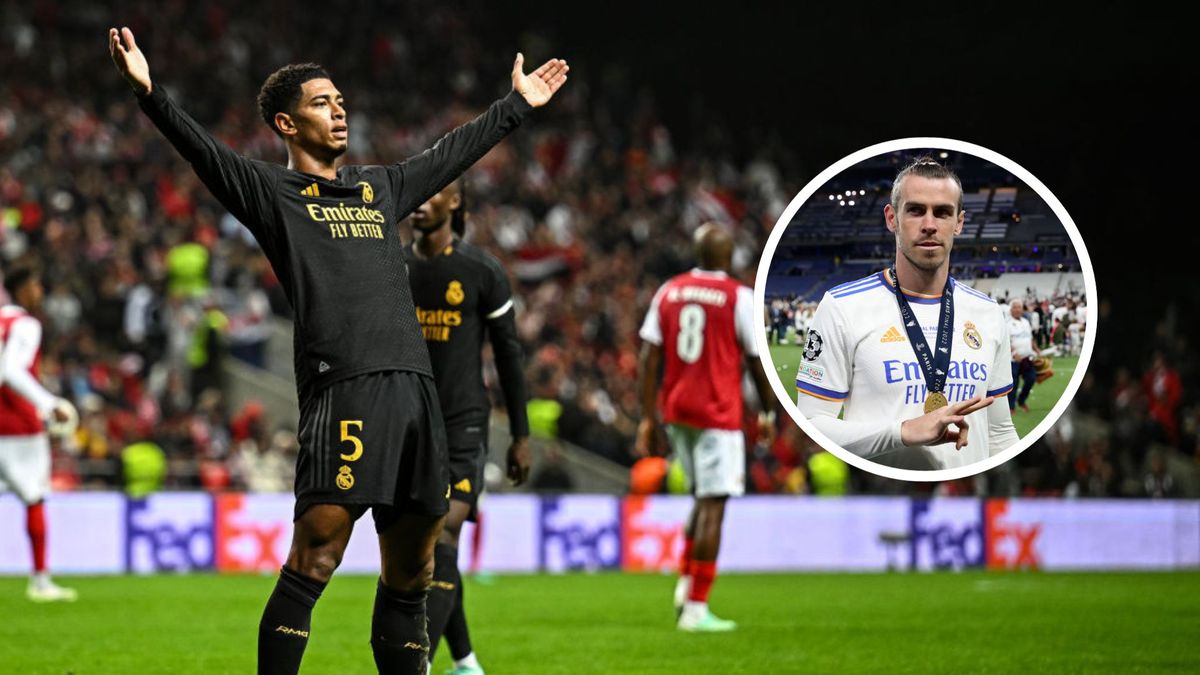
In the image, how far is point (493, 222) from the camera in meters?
26.1

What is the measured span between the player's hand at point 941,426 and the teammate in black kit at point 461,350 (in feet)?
10.8

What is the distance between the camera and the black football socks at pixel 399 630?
5809mm

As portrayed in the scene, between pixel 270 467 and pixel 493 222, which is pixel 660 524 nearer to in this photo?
pixel 270 467

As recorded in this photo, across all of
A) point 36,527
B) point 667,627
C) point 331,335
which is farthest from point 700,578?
point 331,335

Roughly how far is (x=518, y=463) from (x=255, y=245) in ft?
52.5

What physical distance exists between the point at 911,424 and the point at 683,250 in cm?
2303

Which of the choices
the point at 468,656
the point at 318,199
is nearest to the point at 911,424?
the point at 318,199

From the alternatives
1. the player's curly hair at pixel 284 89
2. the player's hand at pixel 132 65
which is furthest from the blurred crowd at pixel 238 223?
the player's hand at pixel 132 65

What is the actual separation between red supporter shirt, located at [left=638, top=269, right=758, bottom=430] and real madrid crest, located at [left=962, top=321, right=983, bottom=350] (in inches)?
249

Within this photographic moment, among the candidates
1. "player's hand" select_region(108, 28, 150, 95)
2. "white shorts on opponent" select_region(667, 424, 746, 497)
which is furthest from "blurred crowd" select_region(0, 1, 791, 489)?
"player's hand" select_region(108, 28, 150, 95)

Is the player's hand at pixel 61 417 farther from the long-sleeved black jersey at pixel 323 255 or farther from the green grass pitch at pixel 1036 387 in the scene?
the green grass pitch at pixel 1036 387

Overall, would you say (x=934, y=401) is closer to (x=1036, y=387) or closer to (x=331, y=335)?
(x=1036, y=387)

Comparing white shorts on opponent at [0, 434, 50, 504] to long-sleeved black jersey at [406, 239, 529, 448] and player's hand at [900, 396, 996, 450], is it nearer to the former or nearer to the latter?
long-sleeved black jersey at [406, 239, 529, 448]

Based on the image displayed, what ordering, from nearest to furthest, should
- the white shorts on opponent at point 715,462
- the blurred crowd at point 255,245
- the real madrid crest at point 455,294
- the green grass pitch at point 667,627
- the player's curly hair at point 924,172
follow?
the player's curly hair at point 924,172, the real madrid crest at point 455,294, the green grass pitch at point 667,627, the white shorts on opponent at point 715,462, the blurred crowd at point 255,245
